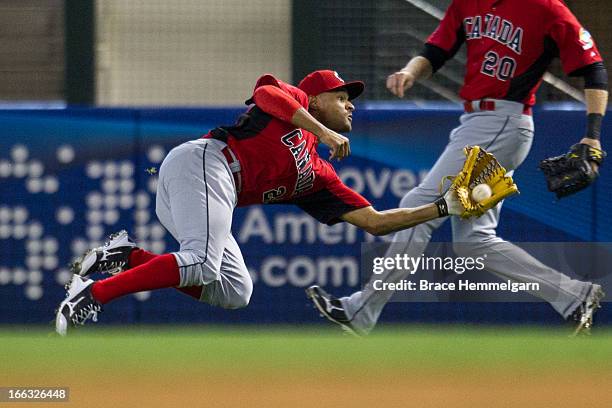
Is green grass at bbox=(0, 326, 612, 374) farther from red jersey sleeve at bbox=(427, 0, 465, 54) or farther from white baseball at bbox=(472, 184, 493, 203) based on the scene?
red jersey sleeve at bbox=(427, 0, 465, 54)

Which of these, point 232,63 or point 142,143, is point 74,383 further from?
point 232,63

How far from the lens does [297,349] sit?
6.38m

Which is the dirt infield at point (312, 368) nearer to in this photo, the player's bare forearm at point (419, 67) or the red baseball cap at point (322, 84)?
the red baseball cap at point (322, 84)

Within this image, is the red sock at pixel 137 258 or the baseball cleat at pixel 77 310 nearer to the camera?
the baseball cleat at pixel 77 310

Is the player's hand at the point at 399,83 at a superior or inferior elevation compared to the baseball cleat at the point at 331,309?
superior

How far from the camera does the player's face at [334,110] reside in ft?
19.4

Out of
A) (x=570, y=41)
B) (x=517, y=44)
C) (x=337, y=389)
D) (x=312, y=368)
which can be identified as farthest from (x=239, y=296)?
(x=570, y=41)

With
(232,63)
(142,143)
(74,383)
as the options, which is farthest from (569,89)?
(74,383)

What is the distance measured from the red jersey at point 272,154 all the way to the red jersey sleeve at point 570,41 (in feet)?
5.19

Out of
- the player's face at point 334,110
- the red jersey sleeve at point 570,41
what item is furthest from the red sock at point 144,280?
the red jersey sleeve at point 570,41

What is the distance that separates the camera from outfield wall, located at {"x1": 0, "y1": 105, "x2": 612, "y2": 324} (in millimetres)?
7031

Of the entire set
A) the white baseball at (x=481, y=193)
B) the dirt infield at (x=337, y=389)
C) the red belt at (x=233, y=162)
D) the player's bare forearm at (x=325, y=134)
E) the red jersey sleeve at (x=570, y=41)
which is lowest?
the dirt infield at (x=337, y=389)

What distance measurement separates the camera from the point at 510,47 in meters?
6.58

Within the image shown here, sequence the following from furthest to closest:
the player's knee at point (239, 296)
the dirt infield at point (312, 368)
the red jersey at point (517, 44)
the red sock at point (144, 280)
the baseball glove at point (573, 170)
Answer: the red jersey at point (517, 44) → the baseball glove at point (573, 170) → the player's knee at point (239, 296) → the red sock at point (144, 280) → the dirt infield at point (312, 368)
